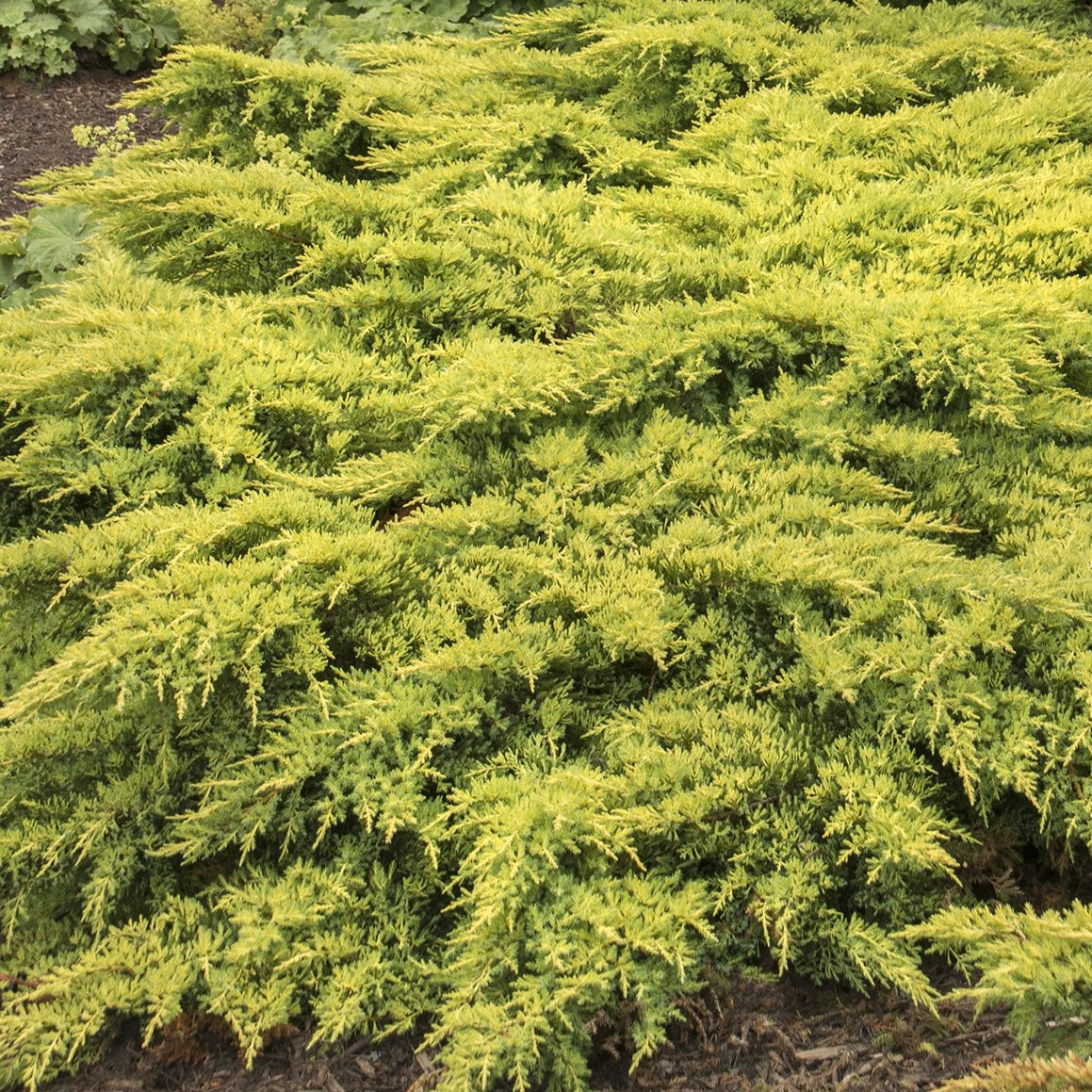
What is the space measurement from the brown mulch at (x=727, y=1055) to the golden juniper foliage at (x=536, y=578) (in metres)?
0.08

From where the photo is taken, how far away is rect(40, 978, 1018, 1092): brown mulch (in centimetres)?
192

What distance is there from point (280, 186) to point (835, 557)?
2339 millimetres

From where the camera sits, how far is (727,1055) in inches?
78.0

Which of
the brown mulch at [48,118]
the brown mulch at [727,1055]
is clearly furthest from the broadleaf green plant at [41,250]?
the brown mulch at [727,1055]

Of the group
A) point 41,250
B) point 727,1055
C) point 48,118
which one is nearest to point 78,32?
point 48,118

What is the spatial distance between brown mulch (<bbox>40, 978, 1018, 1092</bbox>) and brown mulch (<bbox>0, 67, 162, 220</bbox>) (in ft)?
17.9

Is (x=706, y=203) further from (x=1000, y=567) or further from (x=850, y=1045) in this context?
(x=850, y=1045)

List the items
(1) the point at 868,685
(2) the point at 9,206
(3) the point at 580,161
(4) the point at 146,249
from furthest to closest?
1. (2) the point at 9,206
2. (3) the point at 580,161
3. (4) the point at 146,249
4. (1) the point at 868,685

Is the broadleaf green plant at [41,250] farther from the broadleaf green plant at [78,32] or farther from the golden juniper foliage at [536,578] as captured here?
the broadleaf green plant at [78,32]

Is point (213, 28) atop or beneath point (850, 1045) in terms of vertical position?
atop

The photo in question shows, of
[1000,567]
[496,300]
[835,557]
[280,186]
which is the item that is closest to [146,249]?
[280,186]

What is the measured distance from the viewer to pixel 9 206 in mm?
5973

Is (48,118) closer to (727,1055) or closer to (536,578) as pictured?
(536,578)

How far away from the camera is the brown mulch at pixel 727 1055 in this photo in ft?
6.28
